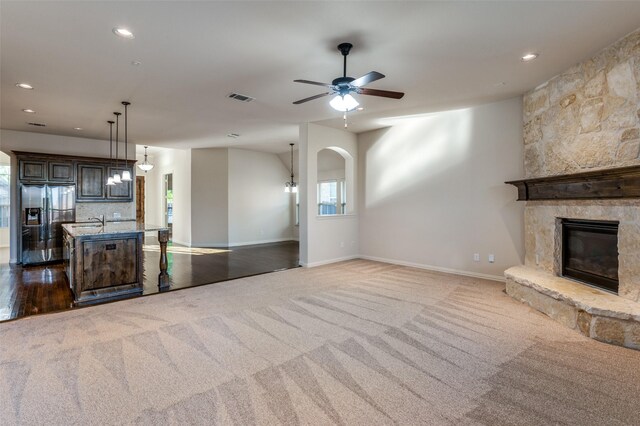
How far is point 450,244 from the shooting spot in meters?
5.80

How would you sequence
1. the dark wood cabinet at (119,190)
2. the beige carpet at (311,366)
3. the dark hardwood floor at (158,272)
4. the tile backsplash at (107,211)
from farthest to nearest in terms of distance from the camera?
the dark wood cabinet at (119,190) → the tile backsplash at (107,211) → the dark hardwood floor at (158,272) → the beige carpet at (311,366)

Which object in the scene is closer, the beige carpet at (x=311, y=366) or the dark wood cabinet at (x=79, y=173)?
the beige carpet at (x=311, y=366)

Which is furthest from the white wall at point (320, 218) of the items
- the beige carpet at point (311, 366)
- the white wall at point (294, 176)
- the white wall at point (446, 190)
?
the white wall at point (294, 176)

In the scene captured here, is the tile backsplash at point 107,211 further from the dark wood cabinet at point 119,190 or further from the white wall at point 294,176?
the white wall at point 294,176

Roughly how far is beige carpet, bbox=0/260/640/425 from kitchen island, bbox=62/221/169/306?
0.51 m

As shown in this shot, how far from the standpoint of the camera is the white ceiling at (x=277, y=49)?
2658mm

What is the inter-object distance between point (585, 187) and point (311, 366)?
362 cm

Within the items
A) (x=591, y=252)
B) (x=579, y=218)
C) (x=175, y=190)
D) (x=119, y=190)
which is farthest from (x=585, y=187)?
(x=175, y=190)

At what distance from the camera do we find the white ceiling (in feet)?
8.72


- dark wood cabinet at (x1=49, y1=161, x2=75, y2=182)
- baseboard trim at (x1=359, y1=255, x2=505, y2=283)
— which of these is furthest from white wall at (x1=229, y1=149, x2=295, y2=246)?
baseboard trim at (x1=359, y1=255, x2=505, y2=283)

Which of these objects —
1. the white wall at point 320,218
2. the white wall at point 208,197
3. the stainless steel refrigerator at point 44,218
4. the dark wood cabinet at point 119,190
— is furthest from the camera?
the white wall at point 208,197

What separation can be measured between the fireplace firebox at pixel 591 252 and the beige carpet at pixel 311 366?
2.56 feet

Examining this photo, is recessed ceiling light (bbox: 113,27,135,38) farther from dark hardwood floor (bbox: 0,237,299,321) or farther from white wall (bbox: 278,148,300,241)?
white wall (bbox: 278,148,300,241)

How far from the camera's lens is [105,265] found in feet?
14.4
